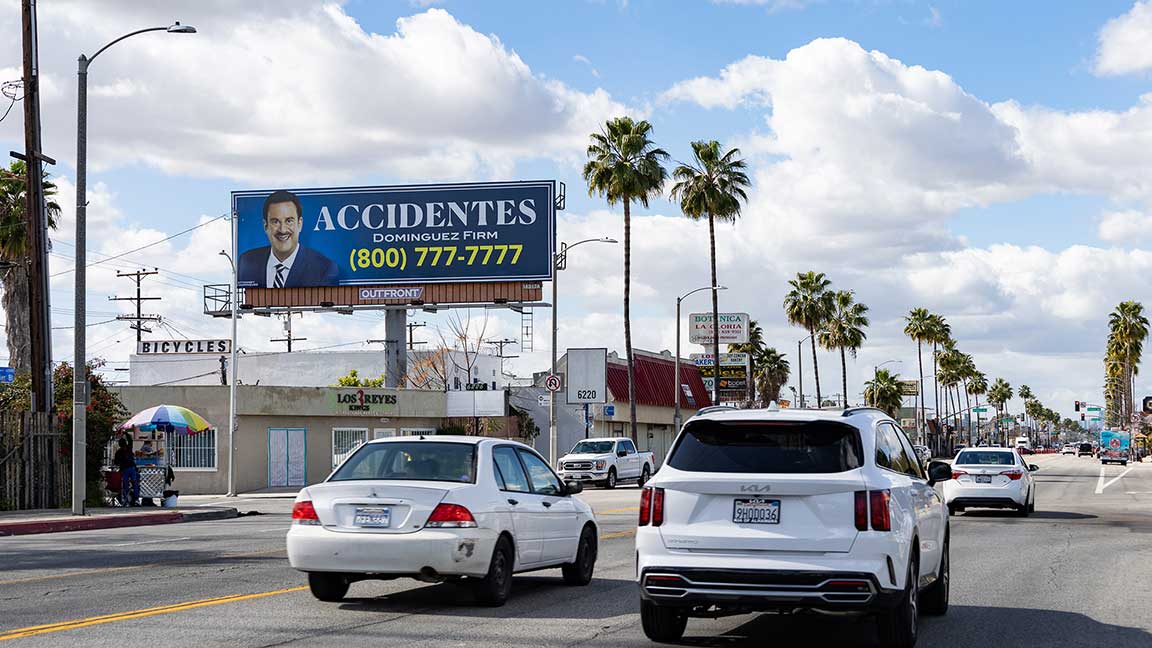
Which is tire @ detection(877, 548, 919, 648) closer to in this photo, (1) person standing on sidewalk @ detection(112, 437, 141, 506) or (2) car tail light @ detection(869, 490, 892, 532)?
(2) car tail light @ detection(869, 490, 892, 532)

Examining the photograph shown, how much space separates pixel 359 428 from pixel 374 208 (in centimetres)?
1041

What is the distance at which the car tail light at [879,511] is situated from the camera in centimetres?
923

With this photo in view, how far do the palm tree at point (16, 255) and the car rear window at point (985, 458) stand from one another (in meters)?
30.1

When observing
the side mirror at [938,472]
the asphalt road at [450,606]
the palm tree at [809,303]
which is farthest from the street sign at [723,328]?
the side mirror at [938,472]

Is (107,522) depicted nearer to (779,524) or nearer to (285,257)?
(779,524)

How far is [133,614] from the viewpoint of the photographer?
11.6 metres

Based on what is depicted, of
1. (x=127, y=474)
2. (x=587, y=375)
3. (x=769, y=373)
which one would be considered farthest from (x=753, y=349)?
(x=127, y=474)

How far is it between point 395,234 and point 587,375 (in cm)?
1123

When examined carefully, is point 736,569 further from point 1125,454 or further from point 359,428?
point 1125,454

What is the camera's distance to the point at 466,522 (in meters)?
11.7

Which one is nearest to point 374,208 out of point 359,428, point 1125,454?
point 359,428

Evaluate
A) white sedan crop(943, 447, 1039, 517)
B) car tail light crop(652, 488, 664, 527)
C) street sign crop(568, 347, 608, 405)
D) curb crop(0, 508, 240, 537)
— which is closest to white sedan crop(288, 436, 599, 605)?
car tail light crop(652, 488, 664, 527)

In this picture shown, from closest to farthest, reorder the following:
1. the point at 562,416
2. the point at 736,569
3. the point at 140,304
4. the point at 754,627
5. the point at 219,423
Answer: the point at 736,569, the point at 754,627, the point at 219,423, the point at 562,416, the point at 140,304

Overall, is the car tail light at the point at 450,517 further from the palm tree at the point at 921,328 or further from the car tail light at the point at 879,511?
the palm tree at the point at 921,328
